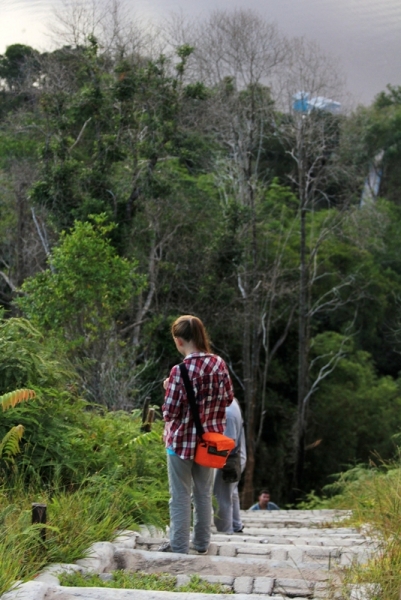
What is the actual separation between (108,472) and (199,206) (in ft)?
66.0

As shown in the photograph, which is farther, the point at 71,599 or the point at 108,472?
the point at 108,472

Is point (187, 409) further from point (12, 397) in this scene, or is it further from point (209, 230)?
point (209, 230)

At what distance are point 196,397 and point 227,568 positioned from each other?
3.55 feet

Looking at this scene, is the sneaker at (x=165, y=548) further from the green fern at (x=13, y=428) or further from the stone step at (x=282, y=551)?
the green fern at (x=13, y=428)

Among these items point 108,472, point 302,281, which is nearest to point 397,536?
point 108,472

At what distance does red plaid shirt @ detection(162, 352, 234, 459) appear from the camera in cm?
545

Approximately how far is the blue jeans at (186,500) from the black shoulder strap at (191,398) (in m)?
0.24

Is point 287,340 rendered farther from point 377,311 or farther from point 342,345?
point 377,311

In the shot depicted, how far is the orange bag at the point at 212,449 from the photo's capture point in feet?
17.9

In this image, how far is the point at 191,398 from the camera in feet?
17.9

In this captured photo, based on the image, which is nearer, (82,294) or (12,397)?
(12,397)

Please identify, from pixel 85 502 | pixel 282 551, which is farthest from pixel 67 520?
pixel 282 551

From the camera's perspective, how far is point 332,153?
31.5m

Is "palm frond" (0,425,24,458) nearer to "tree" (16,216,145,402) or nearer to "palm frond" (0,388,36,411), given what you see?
"palm frond" (0,388,36,411)
